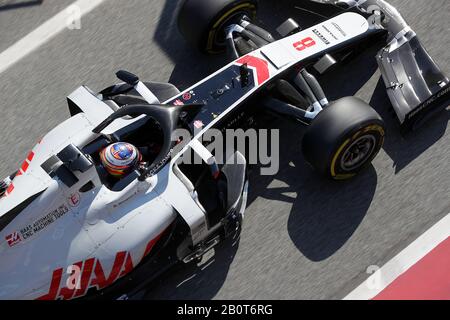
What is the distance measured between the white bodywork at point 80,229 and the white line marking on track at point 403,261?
1892 millimetres

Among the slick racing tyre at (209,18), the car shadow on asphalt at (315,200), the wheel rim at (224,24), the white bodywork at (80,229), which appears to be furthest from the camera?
the wheel rim at (224,24)

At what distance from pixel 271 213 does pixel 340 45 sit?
7.31 ft

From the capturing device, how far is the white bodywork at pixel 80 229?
21.5ft

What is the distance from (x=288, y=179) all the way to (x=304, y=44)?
1.63 metres

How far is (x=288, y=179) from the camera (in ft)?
26.3

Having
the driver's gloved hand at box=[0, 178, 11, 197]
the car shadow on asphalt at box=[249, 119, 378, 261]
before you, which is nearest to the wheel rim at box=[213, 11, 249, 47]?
the car shadow on asphalt at box=[249, 119, 378, 261]

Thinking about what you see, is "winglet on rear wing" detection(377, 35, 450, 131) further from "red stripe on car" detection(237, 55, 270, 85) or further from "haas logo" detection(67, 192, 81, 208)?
"haas logo" detection(67, 192, 81, 208)

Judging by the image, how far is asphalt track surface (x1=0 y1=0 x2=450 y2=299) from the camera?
743cm

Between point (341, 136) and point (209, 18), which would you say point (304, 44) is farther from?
point (341, 136)

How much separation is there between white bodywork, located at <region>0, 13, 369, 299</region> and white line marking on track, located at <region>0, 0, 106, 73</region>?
3.28 m

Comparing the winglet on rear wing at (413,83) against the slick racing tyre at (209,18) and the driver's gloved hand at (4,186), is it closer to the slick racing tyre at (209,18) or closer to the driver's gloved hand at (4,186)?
the slick racing tyre at (209,18)

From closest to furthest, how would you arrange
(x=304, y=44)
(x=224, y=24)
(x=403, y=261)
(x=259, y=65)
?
(x=403, y=261) → (x=259, y=65) → (x=304, y=44) → (x=224, y=24)

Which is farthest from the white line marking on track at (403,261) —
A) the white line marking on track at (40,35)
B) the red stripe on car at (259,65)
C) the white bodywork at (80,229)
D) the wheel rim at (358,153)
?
the white line marking on track at (40,35)

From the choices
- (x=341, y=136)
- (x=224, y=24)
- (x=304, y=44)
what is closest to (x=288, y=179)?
(x=341, y=136)
